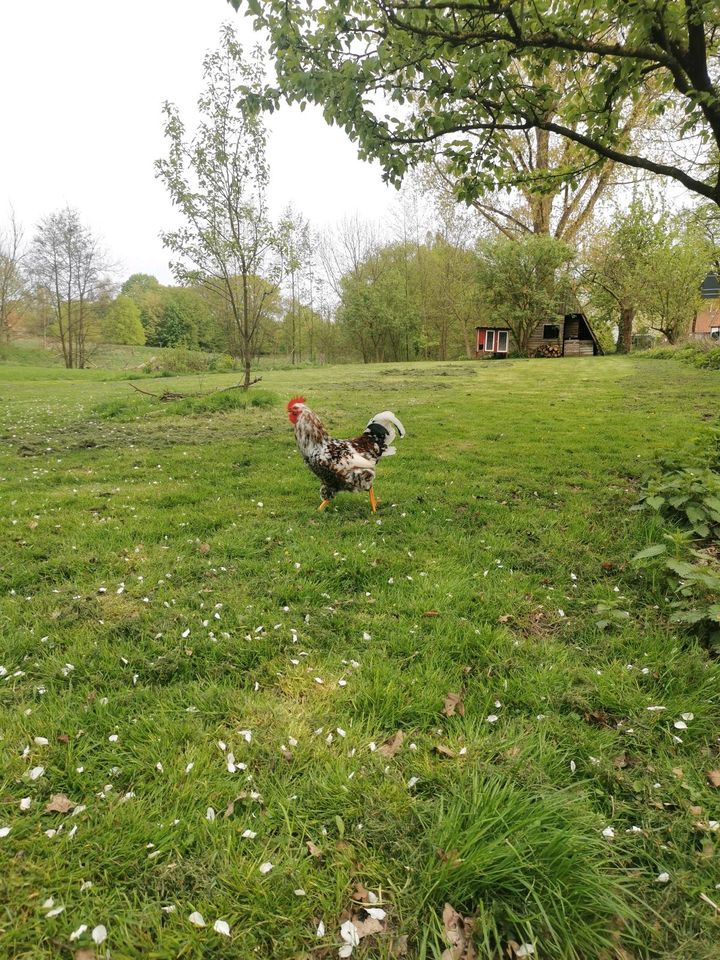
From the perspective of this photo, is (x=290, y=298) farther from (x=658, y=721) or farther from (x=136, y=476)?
(x=658, y=721)

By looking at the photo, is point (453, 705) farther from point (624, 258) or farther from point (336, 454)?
point (624, 258)

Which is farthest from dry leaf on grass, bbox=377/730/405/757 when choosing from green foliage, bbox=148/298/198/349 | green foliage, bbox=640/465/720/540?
green foliage, bbox=148/298/198/349

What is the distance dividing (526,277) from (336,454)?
26820mm

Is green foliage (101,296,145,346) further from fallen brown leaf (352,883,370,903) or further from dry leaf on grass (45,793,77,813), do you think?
fallen brown leaf (352,883,370,903)

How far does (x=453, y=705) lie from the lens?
2691 mm

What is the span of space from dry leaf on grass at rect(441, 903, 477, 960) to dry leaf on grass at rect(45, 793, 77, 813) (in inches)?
68.1

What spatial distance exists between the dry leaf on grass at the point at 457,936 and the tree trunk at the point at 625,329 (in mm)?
35413

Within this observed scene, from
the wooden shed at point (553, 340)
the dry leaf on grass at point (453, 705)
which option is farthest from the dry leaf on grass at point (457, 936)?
the wooden shed at point (553, 340)

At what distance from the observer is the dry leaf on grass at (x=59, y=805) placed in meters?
2.11

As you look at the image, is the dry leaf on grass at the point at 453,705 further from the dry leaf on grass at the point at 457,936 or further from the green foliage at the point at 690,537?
the green foliage at the point at 690,537

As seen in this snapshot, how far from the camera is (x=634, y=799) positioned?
2.16m

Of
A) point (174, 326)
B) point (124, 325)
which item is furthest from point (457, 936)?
point (124, 325)

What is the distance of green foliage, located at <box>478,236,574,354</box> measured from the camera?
26109 millimetres

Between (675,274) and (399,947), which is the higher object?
(675,274)
